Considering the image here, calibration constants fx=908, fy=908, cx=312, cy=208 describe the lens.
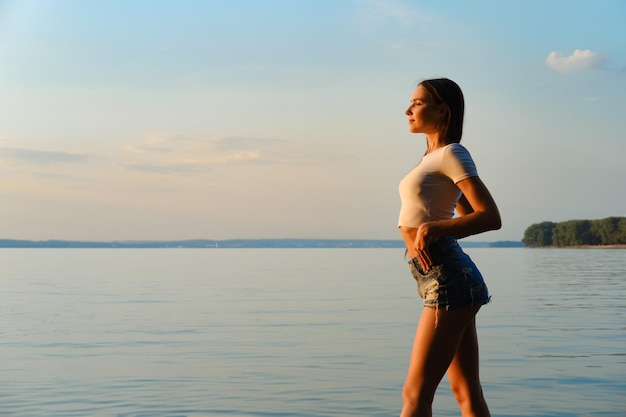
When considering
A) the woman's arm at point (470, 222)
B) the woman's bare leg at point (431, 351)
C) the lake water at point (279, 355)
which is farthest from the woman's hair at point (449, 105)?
the lake water at point (279, 355)

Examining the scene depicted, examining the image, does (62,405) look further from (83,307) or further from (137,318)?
(83,307)

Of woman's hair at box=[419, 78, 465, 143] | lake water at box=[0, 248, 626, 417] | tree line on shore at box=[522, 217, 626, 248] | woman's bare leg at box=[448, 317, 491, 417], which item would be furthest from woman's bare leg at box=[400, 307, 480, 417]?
tree line on shore at box=[522, 217, 626, 248]

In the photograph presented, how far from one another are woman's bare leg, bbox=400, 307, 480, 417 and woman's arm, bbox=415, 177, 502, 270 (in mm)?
262

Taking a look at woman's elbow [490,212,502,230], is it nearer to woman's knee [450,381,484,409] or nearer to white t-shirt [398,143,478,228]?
white t-shirt [398,143,478,228]

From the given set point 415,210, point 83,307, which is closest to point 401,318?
point 83,307

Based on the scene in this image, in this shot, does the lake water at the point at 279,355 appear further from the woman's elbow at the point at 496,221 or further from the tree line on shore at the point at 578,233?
the tree line on shore at the point at 578,233

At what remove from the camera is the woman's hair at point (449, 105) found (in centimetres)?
367

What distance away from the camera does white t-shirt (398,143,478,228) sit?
348 centimetres

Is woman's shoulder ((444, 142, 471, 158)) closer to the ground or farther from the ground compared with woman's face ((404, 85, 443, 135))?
closer to the ground

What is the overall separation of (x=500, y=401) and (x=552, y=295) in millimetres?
17047

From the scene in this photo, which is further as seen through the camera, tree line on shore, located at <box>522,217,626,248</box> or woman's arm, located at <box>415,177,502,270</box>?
tree line on shore, located at <box>522,217,626,248</box>

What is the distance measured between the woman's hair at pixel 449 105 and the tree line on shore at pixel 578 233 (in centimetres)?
12480

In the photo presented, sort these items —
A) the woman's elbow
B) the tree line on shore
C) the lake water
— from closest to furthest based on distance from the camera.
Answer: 1. the woman's elbow
2. the lake water
3. the tree line on shore

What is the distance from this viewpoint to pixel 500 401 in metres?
8.80
